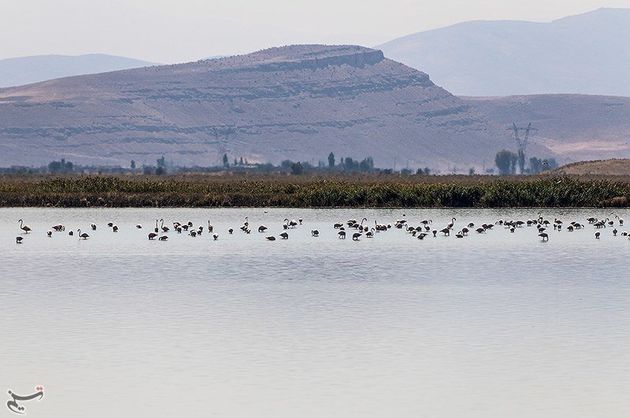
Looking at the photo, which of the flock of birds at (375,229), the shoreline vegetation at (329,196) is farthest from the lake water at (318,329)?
the shoreline vegetation at (329,196)

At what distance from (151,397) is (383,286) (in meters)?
17.2

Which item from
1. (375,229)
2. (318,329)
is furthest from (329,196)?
(318,329)

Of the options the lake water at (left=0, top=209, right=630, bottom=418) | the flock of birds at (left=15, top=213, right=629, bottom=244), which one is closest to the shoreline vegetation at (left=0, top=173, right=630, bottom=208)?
the flock of birds at (left=15, top=213, right=629, bottom=244)

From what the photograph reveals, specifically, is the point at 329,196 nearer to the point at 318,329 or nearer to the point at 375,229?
the point at 375,229

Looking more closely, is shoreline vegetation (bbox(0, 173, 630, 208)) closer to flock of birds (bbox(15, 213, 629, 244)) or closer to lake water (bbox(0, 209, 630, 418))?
flock of birds (bbox(15, 213, 629, 244))

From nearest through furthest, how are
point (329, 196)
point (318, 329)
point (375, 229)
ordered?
point (318, 329) < point (375, 229) < point (329, 196)

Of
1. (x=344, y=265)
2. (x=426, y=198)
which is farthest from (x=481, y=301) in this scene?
(x=426, y=198)

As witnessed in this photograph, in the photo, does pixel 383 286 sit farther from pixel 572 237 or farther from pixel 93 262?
pixel 572 237

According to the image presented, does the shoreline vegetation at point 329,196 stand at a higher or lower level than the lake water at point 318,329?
higher

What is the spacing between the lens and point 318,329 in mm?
29438

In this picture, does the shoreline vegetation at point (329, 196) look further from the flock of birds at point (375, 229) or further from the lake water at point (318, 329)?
the lake water at point (318, 329)

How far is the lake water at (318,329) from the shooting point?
22062 millimetres

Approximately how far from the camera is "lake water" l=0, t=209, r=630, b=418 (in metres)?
22.1

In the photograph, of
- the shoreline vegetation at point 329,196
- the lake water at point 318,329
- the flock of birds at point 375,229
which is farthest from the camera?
the shoreline vegetation at point 329,196
